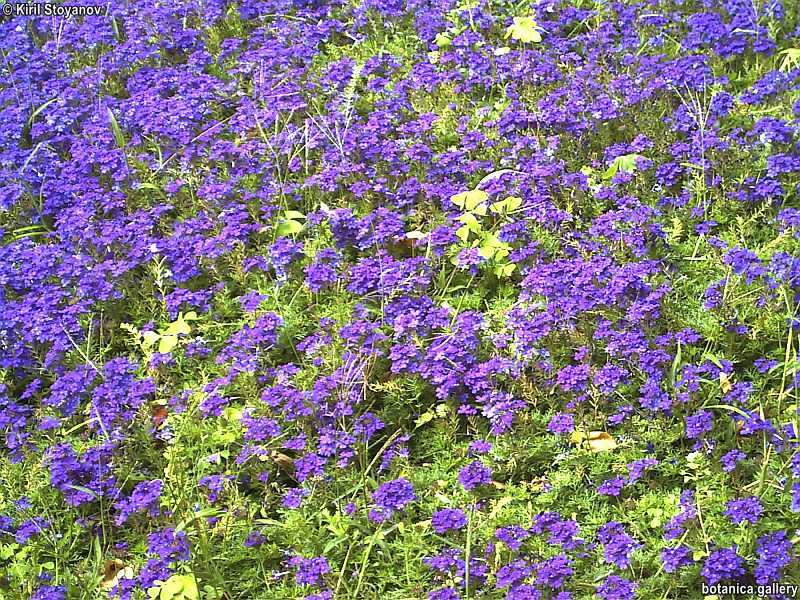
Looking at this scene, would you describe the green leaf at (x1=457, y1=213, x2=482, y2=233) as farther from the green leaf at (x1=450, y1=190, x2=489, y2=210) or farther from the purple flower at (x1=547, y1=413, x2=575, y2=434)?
the purple flower at (x1=547, y1=413, x2=575, y2=434)

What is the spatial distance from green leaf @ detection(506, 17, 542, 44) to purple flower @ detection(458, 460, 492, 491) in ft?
8.59

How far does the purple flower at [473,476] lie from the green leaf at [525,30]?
262 centimetres

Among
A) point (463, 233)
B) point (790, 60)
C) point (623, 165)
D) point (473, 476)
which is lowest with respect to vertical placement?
point (473, 476)

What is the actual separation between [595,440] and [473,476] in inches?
19.9

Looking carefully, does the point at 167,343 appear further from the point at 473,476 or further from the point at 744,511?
the point at 744,511

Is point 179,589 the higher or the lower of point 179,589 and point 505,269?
the lower

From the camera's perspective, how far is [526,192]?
4.43 metres

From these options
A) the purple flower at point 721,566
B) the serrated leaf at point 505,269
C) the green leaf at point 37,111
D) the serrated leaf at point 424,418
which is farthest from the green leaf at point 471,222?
the green leaf at point 37,111

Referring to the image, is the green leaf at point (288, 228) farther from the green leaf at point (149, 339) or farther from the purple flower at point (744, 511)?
the purple flower at point (744, 511)

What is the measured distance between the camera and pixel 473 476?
345cm

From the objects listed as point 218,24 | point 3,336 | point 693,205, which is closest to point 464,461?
point 693,205

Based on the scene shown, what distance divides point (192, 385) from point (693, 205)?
2.38 m

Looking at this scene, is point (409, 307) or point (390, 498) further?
point (409, 307)

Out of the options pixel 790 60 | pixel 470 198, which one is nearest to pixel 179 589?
pixel 470 198
